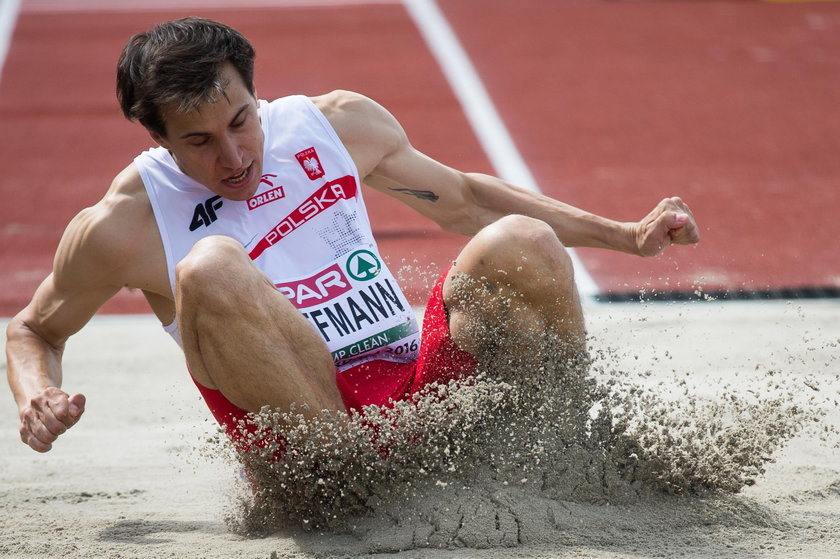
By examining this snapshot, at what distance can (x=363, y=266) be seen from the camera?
2.58 metres

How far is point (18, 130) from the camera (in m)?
6.86

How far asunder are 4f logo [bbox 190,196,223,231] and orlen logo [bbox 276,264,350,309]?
22 cm

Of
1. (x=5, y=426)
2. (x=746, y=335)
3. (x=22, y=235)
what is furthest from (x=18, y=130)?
(x=746, y=335)

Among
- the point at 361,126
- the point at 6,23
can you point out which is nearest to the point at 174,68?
the point at 361,126

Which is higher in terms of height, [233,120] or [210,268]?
[233,120]

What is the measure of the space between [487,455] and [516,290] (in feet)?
1.15

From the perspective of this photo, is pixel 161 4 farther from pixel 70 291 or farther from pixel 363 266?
pixel 363 266

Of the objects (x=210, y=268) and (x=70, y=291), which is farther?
(x=70, y=291)

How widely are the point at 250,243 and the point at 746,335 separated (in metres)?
2.02

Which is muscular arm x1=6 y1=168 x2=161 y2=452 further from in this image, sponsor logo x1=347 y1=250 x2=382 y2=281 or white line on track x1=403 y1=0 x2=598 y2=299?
white line on track x1=403 y1=0 x2=598 y2=299

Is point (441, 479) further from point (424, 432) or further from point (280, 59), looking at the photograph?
point (280, 59)

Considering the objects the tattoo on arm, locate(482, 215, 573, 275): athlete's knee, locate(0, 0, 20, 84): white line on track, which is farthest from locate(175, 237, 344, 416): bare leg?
locate(0, 0, 20, 84): white line on track

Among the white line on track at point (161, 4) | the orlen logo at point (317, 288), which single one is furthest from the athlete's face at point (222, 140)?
the white line on track at point (161, 4)

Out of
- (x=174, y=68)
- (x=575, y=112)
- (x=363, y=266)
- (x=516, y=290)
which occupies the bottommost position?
(x=516, y=290)
